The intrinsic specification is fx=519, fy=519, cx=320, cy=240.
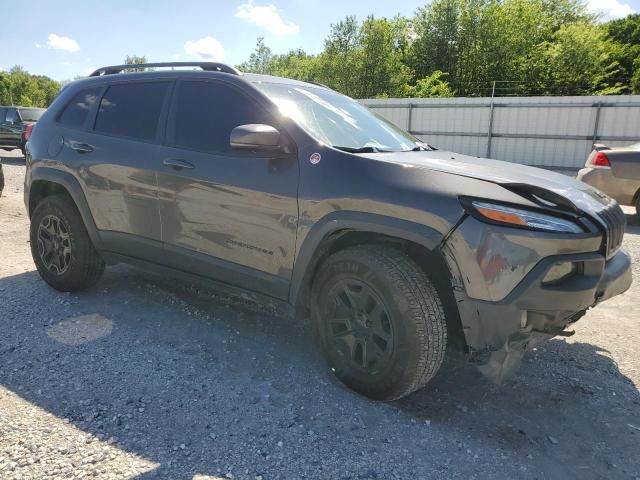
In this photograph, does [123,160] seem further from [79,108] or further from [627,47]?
[627,47]

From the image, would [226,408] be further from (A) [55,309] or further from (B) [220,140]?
(A) [55,309]

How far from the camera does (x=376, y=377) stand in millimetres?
2727

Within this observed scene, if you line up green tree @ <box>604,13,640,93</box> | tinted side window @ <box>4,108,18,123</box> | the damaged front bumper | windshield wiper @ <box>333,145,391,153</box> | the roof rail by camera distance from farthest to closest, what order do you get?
green tree @ <box>604,13,640,93</box>, tinted side window @ <box>4,108,18,123</box>, the roof rail, windshield wiper @ <box>333,145,391,153</box>, the damaged front bumper

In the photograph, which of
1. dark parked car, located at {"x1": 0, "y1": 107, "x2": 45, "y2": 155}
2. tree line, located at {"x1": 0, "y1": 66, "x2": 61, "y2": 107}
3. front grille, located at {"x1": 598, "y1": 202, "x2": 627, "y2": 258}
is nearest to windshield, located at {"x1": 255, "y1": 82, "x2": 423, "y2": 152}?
front grille, located at {"x1": 598, "y1": 202, "x2": 627, "y2": 258}

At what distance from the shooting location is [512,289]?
2332 millimetres

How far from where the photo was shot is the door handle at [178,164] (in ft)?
11.0

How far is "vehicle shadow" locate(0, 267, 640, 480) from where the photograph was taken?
236 cm

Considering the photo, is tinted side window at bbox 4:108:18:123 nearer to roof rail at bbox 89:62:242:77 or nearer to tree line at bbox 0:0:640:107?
roof rail at bbox 89:62:242:77

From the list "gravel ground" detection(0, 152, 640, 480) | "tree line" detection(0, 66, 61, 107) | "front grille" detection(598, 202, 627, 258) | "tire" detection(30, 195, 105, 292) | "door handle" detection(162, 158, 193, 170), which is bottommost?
"gravel ground" detection(0, 152, 640, 480)

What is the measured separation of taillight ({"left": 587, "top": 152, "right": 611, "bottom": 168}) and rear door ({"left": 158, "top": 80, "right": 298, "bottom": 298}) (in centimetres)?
648

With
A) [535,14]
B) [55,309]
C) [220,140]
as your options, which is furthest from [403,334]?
[535,14]

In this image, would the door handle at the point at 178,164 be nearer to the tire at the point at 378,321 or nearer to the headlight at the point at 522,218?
the tire at the point at 378,321

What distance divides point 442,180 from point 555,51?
38101 millimetres

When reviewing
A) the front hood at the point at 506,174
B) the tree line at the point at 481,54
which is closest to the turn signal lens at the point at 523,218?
the front hood at the point at 506,174
